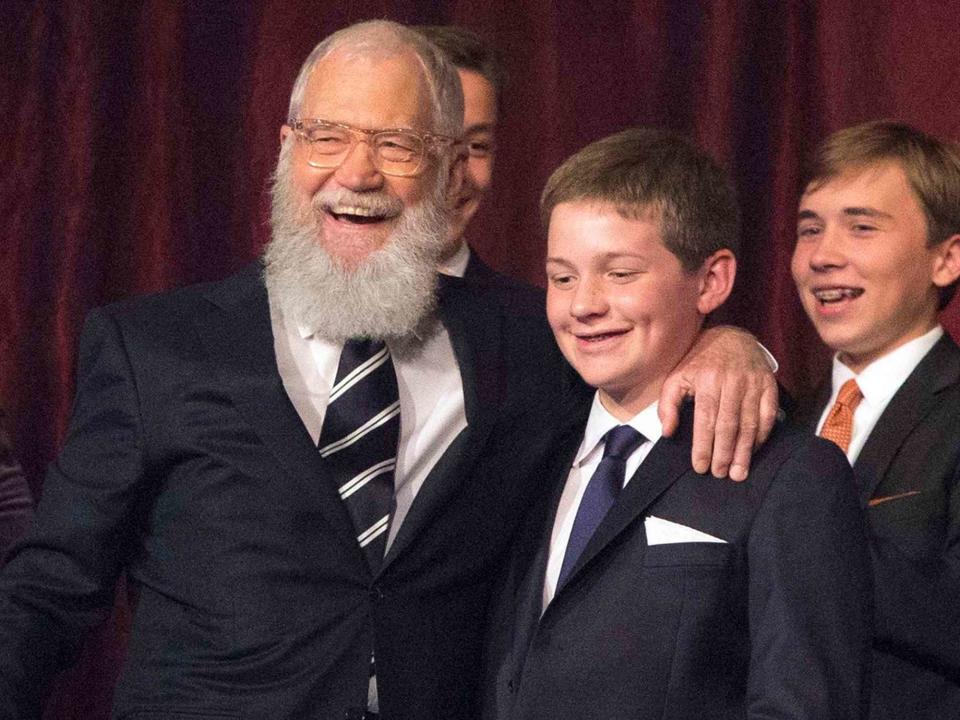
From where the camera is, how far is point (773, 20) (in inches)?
121

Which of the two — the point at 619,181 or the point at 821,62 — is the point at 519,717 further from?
the point at 821,62

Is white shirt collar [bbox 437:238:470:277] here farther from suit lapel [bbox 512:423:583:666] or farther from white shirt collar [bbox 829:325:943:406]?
white shirt collar [bbox 829:325:943:406]

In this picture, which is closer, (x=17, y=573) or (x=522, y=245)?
(x=17, y=573)

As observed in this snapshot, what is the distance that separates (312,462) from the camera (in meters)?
1.77

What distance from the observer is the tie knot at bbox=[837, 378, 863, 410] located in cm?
232

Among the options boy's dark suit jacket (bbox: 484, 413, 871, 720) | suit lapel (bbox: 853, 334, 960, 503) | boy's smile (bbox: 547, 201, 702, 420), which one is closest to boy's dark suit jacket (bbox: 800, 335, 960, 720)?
suit lapel (bbox: 853, 334, 960, 503)

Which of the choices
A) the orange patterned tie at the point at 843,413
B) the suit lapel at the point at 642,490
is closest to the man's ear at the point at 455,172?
the suit lapel at the point at 642,490

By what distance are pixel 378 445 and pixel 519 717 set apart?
37cm

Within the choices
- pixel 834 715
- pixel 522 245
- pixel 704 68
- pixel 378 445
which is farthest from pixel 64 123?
pixel 834 715

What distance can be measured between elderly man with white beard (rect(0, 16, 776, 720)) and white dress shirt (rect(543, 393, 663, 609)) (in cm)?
6

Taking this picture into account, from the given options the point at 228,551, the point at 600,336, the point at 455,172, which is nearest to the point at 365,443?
the point at 228,551

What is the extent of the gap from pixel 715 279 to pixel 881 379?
52 cm

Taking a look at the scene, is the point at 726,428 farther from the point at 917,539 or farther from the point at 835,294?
the point at 835,294

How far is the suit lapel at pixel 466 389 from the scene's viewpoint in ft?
5.95
